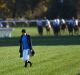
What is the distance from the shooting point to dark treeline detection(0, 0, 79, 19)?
306 ft

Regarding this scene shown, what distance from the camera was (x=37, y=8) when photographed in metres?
111

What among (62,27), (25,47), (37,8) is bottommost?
(62,27)

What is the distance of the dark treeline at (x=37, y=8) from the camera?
93188mm

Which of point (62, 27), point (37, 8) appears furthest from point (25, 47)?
point (37, 8)

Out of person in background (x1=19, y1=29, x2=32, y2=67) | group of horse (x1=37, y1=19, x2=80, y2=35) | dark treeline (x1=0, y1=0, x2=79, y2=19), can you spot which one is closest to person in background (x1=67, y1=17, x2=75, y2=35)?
group of horse (x1=37, y1=19, x2=80, y2=35)

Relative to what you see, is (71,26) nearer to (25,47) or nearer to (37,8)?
(25,47)

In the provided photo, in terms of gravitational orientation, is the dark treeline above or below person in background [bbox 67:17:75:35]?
above

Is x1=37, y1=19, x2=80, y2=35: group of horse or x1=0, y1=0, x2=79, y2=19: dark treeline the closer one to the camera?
x1=37, y1=19, x2=80, y2=35: group of horse

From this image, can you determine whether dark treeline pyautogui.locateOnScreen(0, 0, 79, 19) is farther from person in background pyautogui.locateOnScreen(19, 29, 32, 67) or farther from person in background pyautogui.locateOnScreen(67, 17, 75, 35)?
person in background pyautogui.locateOnScreen(19, 29, 32, 67)

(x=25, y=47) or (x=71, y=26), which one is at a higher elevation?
(x=25, y=47)

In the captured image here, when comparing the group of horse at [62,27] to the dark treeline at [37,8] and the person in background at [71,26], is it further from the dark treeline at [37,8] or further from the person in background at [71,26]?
the dark treeline at [37,8]

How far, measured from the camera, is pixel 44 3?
4424 inches

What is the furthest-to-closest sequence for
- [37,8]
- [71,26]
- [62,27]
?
[37,8]
[62,27]
[71,26]

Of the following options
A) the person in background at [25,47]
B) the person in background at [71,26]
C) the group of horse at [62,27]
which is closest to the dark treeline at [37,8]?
the group of horse at [62,27]
